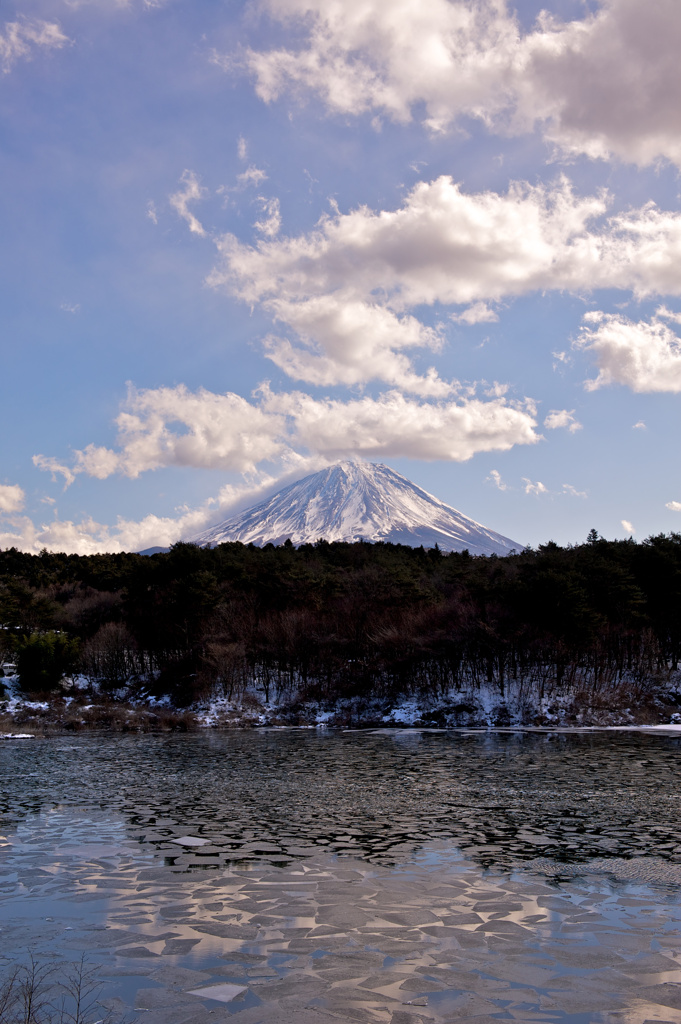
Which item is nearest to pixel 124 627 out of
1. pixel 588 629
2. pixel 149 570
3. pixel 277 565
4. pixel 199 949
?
pixel 149 570

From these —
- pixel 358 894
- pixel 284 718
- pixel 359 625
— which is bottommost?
pixel 284 718

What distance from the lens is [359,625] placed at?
84.5 m

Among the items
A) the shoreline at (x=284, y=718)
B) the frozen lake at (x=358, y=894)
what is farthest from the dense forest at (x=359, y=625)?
the frozen lake at (x=358, y=894)

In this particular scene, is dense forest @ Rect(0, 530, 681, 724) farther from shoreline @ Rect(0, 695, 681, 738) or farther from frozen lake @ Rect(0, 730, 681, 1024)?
frozen lake @ Rect(0, 730, 681, 1024)

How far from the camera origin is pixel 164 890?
1451 cm

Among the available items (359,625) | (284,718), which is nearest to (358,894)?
(284,718)

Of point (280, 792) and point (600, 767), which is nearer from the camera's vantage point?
point (280, 792)

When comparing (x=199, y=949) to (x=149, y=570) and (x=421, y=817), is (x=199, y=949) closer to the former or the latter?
(x=421, y=817)

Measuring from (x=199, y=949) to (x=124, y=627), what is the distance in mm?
83217

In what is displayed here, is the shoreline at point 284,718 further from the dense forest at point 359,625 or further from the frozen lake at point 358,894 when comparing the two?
the frozen lake at point 358,894

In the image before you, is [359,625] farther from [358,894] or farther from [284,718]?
[358,894]

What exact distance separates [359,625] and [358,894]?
7047 centimetres

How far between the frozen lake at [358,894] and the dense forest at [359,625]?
1671 inches

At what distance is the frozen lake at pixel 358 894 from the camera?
9625 millimetres
